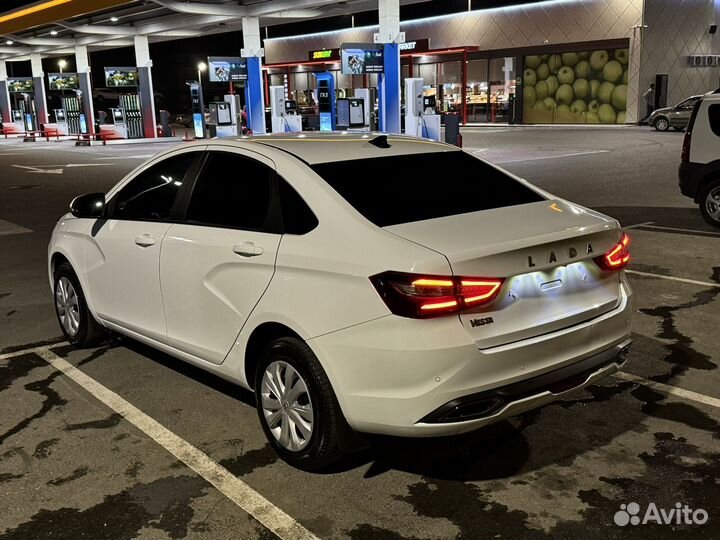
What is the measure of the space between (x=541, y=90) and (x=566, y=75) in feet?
5.77

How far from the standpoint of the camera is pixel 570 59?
38.3 metres

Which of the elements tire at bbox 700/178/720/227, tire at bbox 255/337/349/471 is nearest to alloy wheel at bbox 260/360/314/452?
tire at bbox 255/337/349/471

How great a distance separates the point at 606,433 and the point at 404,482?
1.25 metres

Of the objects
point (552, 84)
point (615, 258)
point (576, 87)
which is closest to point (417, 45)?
point (552, 84)

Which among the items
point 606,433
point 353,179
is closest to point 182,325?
point 353,179

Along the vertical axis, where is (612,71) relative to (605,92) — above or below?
above

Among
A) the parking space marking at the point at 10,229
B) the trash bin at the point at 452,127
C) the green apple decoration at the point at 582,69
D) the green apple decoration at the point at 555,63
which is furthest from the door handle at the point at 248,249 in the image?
the green apple decoration at the point at 555,63

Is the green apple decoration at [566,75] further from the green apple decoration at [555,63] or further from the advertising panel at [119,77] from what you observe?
the advertising panel at [119,77]

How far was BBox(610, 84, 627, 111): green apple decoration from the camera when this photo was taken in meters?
36.3

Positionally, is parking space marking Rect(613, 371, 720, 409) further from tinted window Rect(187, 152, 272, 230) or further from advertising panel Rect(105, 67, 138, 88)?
advertising panel Rect(105, 67, 138, 88)

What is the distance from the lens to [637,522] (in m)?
3.17

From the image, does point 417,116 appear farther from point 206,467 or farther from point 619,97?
point 206,467

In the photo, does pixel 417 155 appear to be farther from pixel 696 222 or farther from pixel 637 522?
pixel 696 222

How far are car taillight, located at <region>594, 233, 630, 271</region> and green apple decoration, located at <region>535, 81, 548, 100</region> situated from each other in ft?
125
